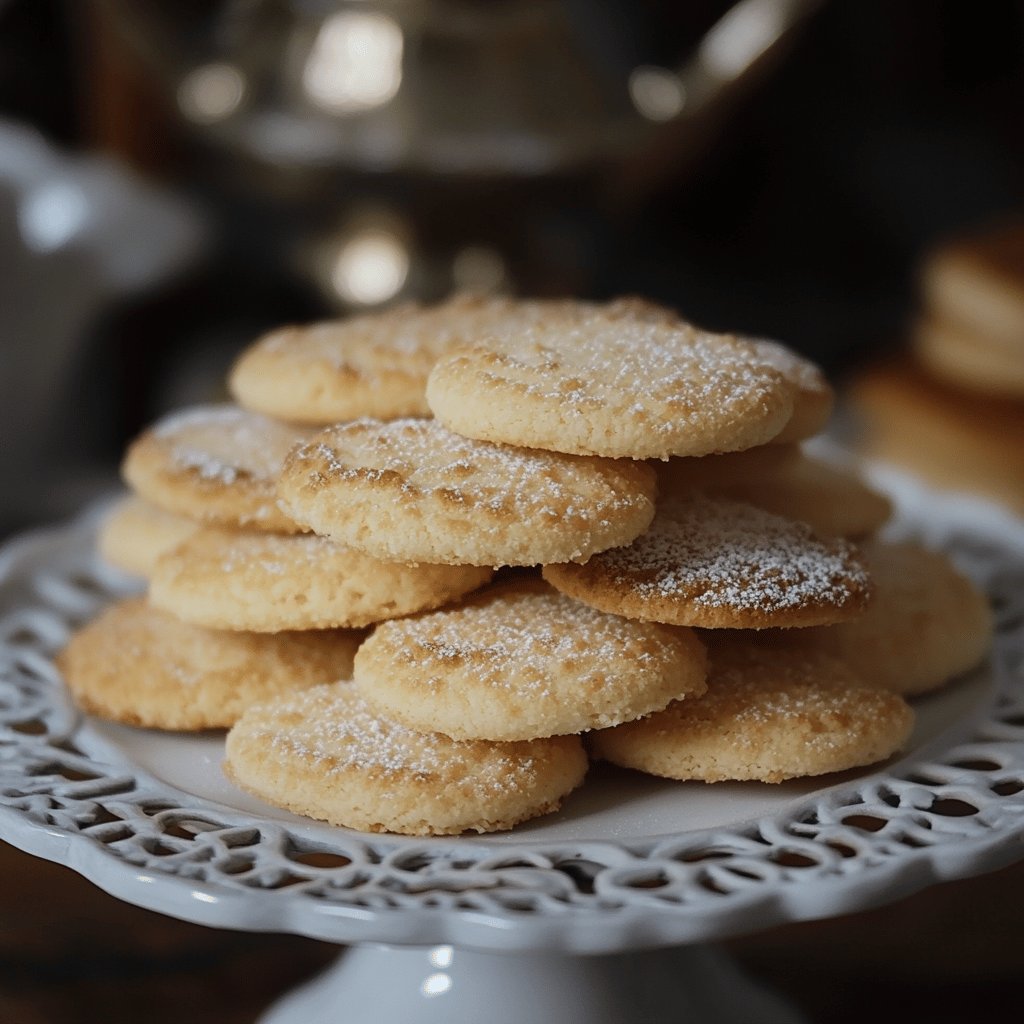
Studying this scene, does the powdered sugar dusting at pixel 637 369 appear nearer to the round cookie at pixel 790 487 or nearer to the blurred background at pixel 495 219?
the round cookie at pixel 790 487

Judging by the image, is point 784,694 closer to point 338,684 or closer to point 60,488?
point 338,684

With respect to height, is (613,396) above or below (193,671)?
above

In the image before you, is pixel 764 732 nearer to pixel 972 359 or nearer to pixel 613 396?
pixel 613 396

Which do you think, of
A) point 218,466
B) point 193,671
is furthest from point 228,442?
point 193,671

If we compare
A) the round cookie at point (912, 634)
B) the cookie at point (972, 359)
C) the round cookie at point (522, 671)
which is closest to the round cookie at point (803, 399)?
the round cookie at point (912, 634)

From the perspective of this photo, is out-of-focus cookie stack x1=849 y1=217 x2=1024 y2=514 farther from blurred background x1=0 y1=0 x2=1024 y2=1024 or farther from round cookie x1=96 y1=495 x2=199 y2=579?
round cookie x1=96 y1=495 x2=199 y2=579

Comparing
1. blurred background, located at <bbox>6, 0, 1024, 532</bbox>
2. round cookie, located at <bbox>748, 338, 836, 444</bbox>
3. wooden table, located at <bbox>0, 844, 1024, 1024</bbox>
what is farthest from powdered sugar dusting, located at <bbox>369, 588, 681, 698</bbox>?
blurred background, located at <bbox>6, 0, 1024, 532</bbox>
